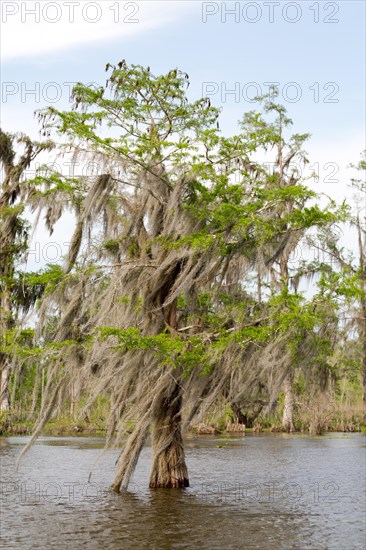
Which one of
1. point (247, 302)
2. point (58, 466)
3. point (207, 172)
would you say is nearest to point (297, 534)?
point (247, 302)

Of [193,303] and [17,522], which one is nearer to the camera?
[17,522]

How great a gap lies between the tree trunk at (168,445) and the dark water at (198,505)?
0.41 meters

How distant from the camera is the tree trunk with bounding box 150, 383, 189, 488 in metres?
17.2

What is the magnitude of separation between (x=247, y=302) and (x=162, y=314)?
6.24 ft

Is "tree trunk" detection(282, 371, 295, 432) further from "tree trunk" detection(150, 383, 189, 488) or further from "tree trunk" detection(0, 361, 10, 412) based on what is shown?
"tree trunk" detection(150, 383, 189, 488)

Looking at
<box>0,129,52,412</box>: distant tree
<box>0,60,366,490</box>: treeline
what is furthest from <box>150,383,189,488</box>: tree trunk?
<box>0,129,52,412</box>: distant tree

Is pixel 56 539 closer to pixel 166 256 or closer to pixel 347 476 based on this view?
pixel 166 256

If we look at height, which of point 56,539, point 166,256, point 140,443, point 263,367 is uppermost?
point 166,256

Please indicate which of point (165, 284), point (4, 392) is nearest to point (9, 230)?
point (4, 392)

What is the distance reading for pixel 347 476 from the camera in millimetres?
21359

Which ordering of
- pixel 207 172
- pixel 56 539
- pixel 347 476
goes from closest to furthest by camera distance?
pixel 56 539 → pixel 207 172 → pixel 347 476

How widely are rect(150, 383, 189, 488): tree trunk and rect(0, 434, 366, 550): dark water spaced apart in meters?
0.41

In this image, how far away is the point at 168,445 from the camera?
57.3 feet

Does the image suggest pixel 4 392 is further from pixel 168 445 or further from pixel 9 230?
pixel 168 445
